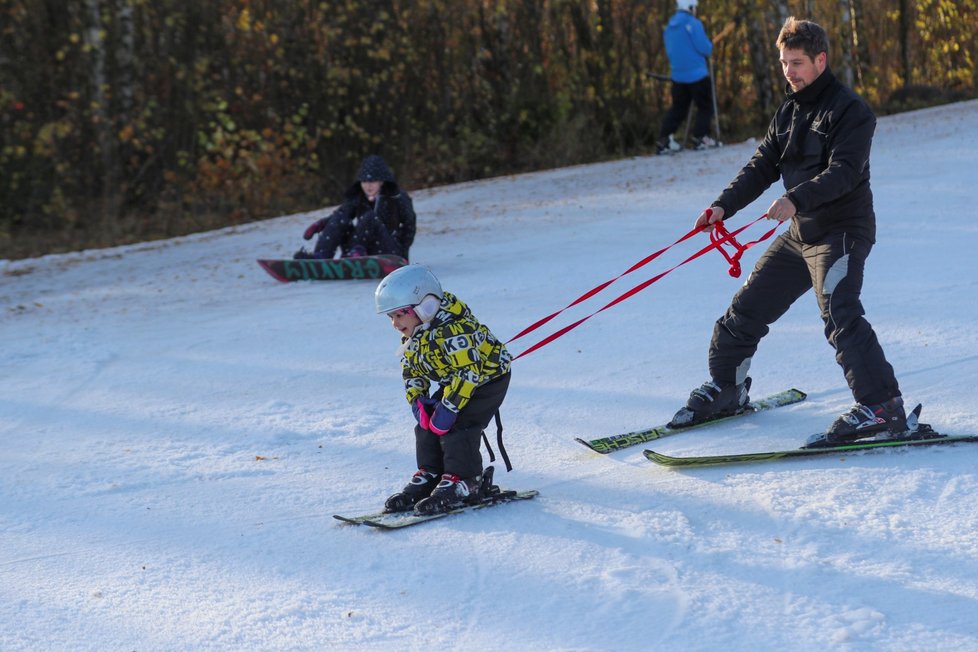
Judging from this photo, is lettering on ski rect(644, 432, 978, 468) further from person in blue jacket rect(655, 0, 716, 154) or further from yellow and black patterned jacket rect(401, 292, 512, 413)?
person in blue jacket rect(655, 0, 716, 154)

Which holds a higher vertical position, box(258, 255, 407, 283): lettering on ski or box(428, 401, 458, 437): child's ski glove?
box(258, 255, 407, 283): lettering on ski

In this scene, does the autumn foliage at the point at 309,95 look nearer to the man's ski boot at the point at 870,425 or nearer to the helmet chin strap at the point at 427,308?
the helmet chin strap at the point at 427,308

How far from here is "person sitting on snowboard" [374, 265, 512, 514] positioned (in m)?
3.85

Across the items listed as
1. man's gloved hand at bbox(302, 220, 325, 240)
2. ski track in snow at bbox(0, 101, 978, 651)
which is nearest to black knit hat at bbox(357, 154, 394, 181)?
man's gloved hand at bbox(302, 220, 325, 240)

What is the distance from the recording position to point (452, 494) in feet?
13.1

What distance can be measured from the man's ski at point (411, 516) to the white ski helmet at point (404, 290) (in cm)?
72

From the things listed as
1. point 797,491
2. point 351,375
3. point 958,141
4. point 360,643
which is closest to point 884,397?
point 797,491

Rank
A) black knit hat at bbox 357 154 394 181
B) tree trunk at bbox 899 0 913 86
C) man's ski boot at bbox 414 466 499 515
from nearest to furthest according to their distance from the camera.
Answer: man's ski boot at bbox 414 466 499 515 → black knit hat at bbox 357 154 394 181 → tree trunk at bbox 899 0 913 86

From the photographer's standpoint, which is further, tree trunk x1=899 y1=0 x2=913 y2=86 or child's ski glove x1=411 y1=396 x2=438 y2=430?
tree trunk x1=899 y1=0 x2=913 y2=86

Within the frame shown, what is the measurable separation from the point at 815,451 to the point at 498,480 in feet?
4.02

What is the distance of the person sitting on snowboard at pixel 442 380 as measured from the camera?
12.6 ft

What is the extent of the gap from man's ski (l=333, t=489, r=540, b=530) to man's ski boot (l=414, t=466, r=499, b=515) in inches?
0.6

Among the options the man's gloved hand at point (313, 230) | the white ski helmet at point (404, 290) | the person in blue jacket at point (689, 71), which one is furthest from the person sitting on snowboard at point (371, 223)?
the person in blue jacket at point (689, 71)

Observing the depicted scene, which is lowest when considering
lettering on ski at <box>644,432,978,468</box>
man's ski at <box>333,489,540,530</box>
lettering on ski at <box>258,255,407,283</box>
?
lettering on ski at <box>644,432,978,468</box>
